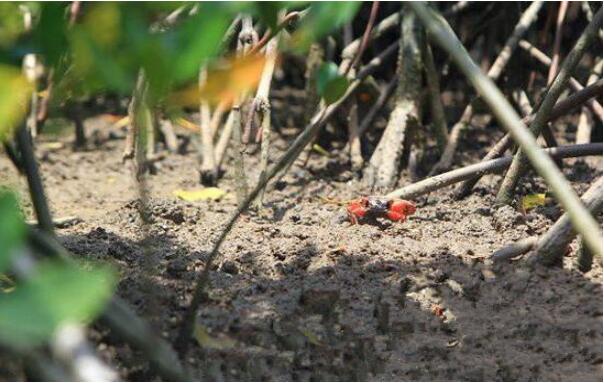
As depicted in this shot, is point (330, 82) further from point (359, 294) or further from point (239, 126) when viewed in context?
point (239, 126)

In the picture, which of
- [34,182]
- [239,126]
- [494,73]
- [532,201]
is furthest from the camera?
[494,73]

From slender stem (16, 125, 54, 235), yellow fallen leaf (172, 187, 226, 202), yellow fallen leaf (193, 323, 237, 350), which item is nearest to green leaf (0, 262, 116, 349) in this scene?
slender stem (16, 125, 54, 235)

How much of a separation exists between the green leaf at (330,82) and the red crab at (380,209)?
3.10 feet

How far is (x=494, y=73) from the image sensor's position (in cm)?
313

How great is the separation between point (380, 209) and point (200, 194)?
734mm

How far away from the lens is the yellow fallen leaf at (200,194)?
2.98m

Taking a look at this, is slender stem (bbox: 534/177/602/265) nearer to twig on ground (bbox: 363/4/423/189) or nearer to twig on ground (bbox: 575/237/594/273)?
twig on ground (bbox: 575/237/594/273)

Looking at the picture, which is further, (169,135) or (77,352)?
(169,135)

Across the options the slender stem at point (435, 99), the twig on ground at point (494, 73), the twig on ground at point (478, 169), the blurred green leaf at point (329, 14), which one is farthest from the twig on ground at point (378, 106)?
the blurred green leaf at point (329, 14)

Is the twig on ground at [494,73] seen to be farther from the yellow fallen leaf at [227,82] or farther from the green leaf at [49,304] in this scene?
the green leaf at [49,304]

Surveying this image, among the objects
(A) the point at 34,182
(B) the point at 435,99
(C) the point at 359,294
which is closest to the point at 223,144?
(B) the point at 435,99

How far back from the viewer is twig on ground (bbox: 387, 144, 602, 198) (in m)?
2.42

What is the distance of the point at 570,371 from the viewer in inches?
71.5

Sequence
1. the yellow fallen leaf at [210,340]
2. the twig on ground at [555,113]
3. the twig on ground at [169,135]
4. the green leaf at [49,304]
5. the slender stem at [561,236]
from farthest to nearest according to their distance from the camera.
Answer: the twig on ground at [169,135], the twig on ground at [555,113], the slender stem at [561,236], the yellow fallen leaf at [210,340], the green leaf at [49,304]
